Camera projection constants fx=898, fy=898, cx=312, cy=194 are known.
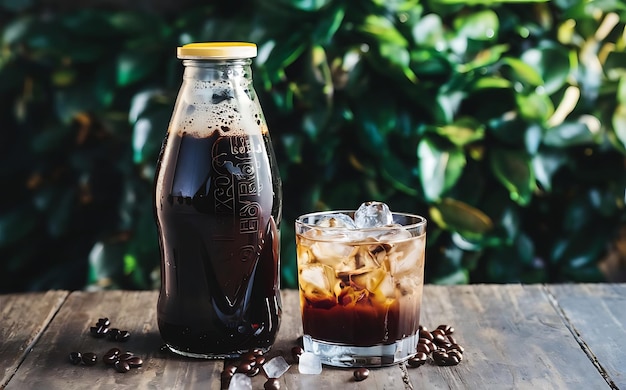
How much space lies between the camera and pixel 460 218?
1.90 metres

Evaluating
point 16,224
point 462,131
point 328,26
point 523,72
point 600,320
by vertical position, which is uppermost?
point 328,26

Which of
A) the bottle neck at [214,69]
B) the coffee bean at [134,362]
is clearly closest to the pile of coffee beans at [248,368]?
the coffee bean at [134,362]

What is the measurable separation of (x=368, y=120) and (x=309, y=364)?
867mm

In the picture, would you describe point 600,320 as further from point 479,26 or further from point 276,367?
point 479,26

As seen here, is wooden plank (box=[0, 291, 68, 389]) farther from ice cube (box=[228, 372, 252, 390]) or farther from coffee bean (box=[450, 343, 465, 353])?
coffee bean (box=[450, 343, 465, 353])

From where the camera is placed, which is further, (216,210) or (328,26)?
(328,26)

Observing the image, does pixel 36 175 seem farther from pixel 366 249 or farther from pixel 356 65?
pixel 366 249

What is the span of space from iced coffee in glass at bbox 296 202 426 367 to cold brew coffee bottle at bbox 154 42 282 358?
0.21 feet

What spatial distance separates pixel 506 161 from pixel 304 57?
1.55ft

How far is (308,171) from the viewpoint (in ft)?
6.27

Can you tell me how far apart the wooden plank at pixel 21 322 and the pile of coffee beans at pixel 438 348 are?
472 mm

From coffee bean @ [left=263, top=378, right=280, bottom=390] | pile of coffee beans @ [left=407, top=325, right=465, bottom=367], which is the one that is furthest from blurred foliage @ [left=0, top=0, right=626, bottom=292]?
coffee bean @ [left=263, top=378, right=280, bottom=390]

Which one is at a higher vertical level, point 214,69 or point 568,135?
point 214,69

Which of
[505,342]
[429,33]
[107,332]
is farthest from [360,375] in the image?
[429,33]
